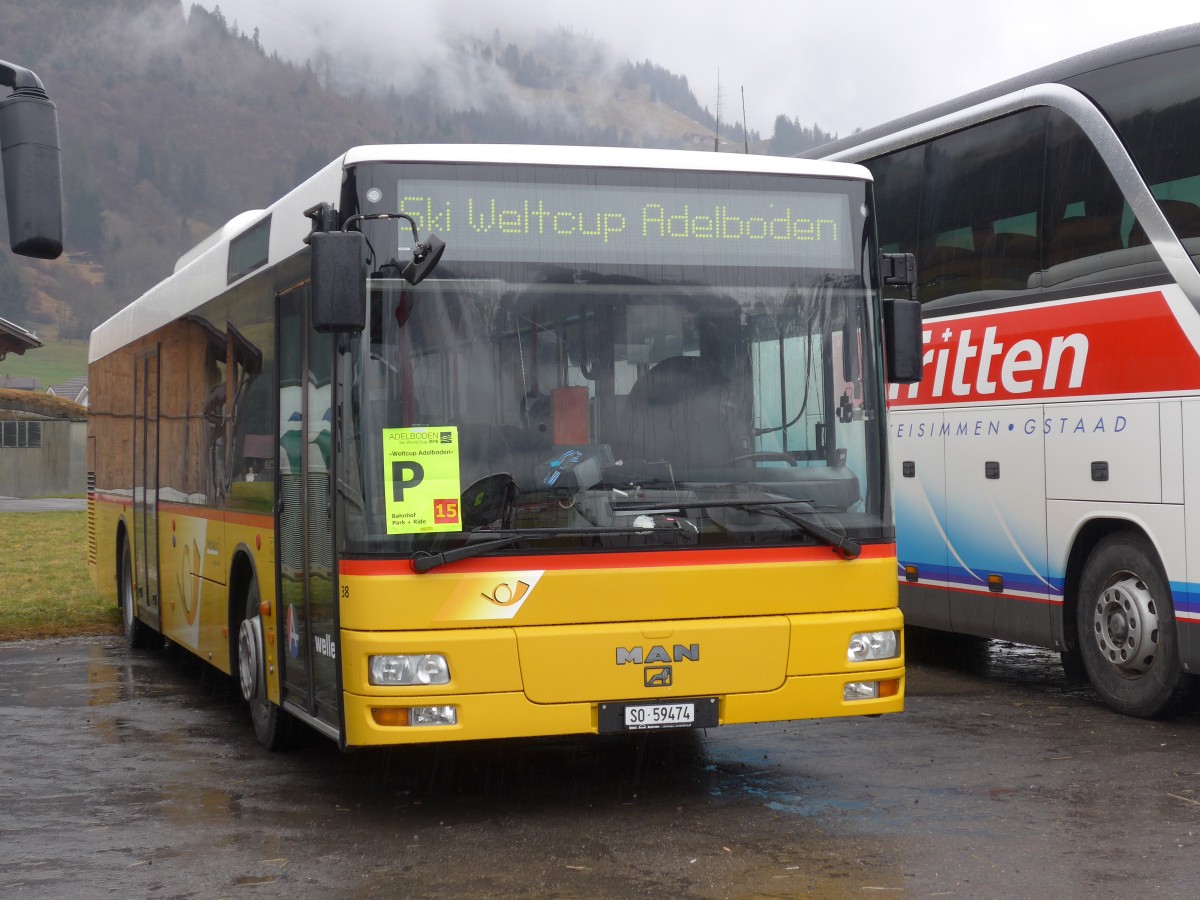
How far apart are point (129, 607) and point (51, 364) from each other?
144 meters

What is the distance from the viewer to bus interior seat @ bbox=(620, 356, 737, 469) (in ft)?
24.0

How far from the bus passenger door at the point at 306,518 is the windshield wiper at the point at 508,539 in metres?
0.65

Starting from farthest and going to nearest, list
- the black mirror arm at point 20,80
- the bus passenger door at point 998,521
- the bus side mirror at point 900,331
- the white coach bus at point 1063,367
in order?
the bus passenger door at point 998,521, the white coach bus at point 1063,367, the bus side mirror at point 900,331, the black mirror arm at point 20,80

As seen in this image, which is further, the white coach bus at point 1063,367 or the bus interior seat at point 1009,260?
the bus interior seat at point 1009,260

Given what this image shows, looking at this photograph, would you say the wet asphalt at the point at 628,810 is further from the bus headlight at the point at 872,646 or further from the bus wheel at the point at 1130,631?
the bus headlight at the point at 872,646

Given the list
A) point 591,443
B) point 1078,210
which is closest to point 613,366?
point 591,443

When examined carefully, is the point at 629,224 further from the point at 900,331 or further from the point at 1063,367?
the point at 1063,367

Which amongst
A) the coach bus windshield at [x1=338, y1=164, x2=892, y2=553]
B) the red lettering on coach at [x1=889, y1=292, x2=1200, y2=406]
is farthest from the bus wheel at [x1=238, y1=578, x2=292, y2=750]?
the red lettering on coach at [x1=889, y1=292, x2=1200, y2=406]

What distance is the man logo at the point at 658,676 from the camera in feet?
23.7

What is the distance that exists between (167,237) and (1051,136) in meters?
180

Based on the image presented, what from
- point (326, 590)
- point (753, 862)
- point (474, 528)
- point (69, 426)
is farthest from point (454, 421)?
point (69, 426)

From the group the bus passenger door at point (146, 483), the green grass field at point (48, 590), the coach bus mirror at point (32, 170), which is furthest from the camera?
the green grass field at point (48, 590)

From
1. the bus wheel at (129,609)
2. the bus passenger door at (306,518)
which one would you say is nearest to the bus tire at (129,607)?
the bus wheel at (129,609)

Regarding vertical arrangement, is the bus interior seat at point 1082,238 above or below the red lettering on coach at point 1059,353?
above
